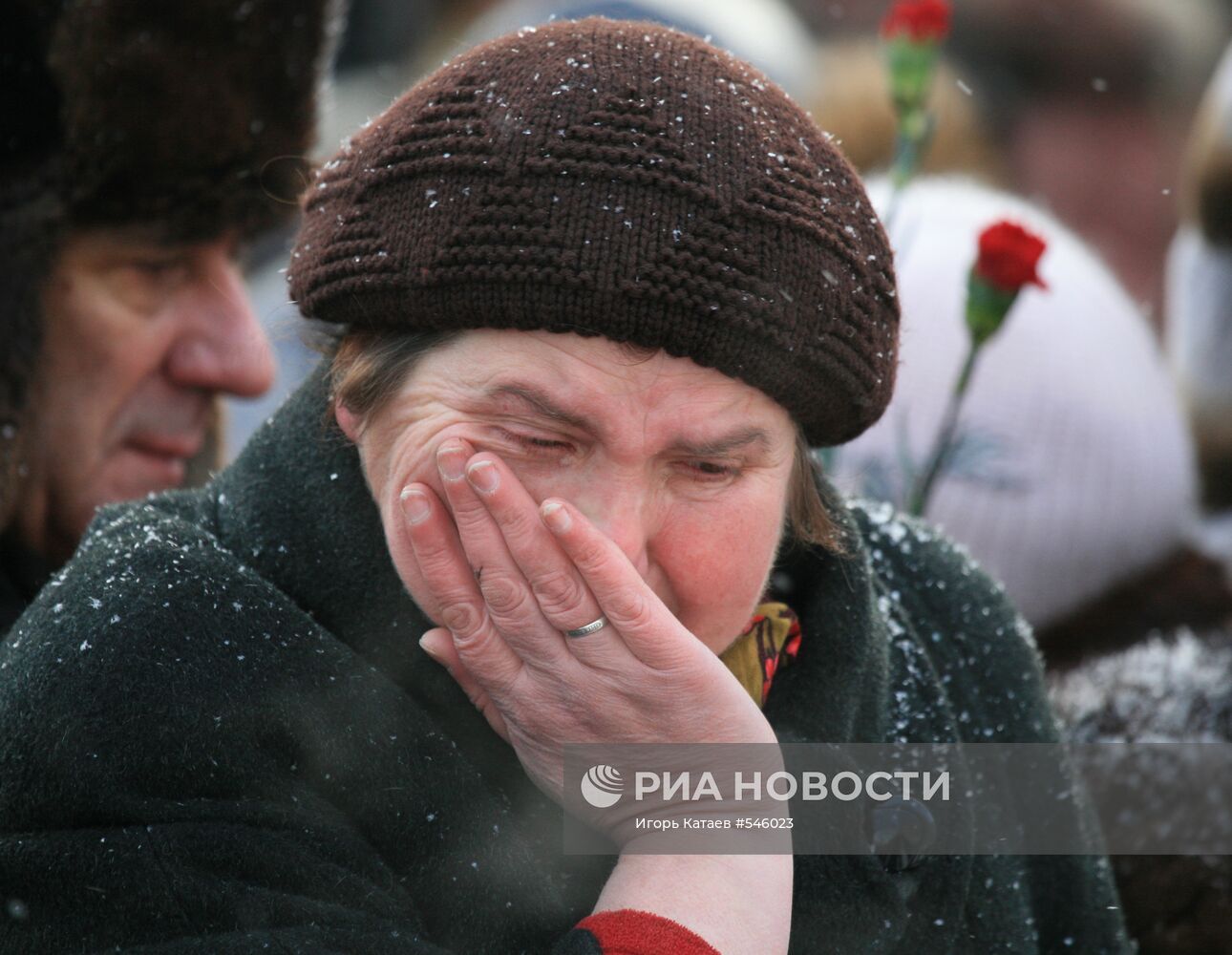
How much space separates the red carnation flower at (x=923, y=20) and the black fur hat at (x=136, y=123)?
3.70 ft

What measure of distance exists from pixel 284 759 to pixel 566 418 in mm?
514

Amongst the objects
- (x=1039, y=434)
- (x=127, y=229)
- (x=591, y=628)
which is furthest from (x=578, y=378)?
(x=1039, y=434)

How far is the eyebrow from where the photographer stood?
1.62m

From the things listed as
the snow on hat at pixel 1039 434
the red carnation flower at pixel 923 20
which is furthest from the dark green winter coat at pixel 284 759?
the snow on hat at pixel 1039 434

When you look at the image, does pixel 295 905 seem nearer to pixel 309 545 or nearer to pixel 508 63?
pixel 309 545

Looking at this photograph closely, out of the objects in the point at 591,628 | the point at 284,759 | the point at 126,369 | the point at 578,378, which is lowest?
the point at 126,369

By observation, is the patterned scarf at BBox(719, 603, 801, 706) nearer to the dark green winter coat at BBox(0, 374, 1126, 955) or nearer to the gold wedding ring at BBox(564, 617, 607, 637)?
the dark green winter coat at BBox(0, 374, 1126, 955)

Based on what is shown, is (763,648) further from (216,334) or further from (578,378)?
(216,334)

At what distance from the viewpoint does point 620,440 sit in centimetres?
163

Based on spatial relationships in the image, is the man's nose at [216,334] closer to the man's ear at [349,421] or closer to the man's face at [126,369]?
the man's face at [126,369]

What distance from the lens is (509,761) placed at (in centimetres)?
181

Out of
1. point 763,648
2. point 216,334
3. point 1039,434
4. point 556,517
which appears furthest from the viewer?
point 1039,434

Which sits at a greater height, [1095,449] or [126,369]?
[126,369]

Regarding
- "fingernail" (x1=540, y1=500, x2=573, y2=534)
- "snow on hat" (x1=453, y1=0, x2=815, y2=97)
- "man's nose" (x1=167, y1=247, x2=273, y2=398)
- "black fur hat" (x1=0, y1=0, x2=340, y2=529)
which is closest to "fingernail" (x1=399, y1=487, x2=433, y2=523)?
"fingernail" (x1=540, y1=500, x2=573, y2=534)
